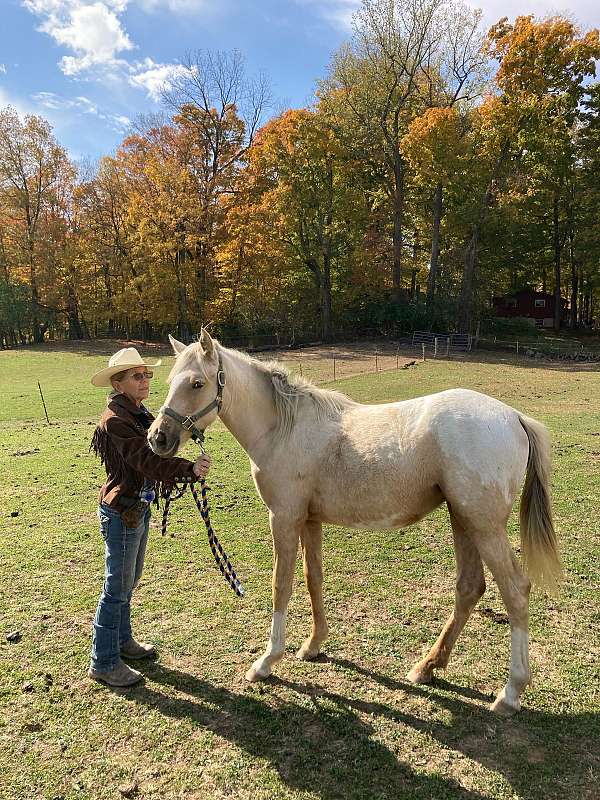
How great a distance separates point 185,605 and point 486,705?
8.62 feet

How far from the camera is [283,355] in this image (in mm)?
29797

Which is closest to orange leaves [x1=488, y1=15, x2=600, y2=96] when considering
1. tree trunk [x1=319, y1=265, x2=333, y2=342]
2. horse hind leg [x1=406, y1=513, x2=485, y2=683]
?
tree trunk [x1=319, y1=265, x2=333, y2=342]

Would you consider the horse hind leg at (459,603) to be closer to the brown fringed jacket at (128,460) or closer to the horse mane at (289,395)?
the horse mane at (289,395)

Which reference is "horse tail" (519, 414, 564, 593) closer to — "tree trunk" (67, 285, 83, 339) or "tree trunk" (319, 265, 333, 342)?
"tree trunk" (319, 265, 333, 342)

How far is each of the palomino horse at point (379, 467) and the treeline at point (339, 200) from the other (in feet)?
102

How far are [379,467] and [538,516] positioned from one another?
121 cm

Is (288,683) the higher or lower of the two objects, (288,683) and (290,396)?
the lower

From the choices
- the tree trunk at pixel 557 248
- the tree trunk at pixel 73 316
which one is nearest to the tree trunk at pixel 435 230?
the tree trunk at pixel 557 248

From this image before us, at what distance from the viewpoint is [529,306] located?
43938 millimetres

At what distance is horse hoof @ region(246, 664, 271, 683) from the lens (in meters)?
3.61

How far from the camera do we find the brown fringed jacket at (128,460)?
11.0 feet

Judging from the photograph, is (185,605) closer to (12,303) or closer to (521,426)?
(521,426)

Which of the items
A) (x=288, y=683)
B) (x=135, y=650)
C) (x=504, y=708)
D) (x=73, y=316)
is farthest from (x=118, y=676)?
(x=73, y=316)

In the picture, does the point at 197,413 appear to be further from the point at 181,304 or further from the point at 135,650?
the point at 181,304
